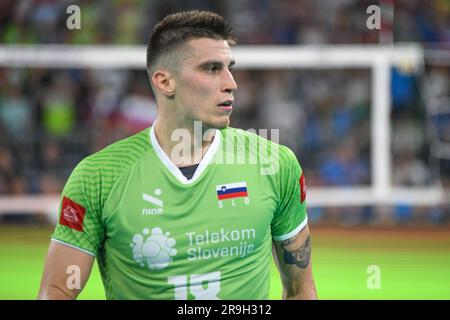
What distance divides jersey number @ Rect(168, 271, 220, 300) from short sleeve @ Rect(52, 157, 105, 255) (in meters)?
0.43

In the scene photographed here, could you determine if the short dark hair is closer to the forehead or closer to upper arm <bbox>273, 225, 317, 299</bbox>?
the forehead

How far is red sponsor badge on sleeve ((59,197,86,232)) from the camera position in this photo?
14.3 ft

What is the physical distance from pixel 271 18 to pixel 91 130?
375 centimetres

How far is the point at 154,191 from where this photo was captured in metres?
4.53

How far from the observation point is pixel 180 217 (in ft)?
14.8

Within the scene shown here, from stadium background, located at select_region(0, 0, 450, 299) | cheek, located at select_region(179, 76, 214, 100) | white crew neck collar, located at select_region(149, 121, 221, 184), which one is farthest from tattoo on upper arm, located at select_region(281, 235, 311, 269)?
stadium background, located at select_region(0, 0, 450, 299)

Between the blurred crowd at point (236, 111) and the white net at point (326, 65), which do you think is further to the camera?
the blurred crowd at point (236, 111)

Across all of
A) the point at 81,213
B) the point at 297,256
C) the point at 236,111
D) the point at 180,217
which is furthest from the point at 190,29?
the point at 236,111

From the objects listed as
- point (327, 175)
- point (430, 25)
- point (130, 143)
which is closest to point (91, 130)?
point (327, 175)

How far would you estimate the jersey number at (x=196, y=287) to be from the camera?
4.43m

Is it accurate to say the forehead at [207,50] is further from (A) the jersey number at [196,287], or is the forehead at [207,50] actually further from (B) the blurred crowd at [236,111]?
(B) the blurred crowd at [236,111]

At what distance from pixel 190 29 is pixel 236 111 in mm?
8471

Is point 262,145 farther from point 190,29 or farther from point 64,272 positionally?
point 64,272

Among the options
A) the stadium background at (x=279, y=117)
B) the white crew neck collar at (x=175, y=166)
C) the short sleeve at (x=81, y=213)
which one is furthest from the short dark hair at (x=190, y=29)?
the stadium background at (x=279, y=117)
